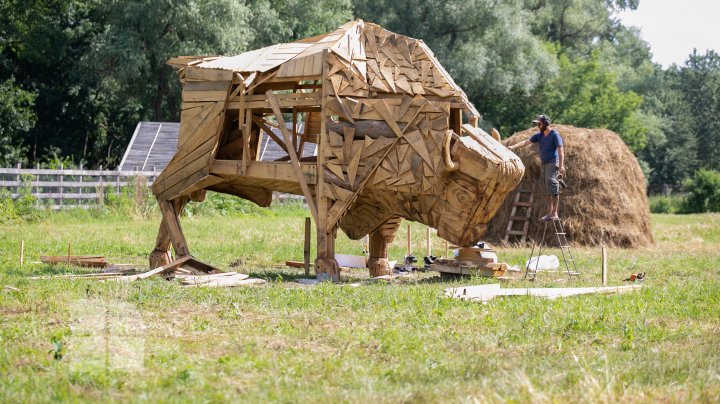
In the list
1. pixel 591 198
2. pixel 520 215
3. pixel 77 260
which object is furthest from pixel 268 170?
pixel 591 198

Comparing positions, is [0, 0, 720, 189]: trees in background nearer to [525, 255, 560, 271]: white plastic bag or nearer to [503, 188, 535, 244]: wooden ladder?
[503, 188, 535, 244]: wooden ladder

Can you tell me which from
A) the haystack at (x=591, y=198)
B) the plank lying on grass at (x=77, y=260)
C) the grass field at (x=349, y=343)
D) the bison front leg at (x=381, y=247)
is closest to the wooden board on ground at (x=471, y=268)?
the grass field at (x=349, y=343)

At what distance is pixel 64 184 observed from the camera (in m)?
28.3

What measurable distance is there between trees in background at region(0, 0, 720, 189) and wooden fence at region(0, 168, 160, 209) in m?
8.93

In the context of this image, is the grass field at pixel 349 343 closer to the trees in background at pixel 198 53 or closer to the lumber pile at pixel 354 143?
the lumber pile at pixel 354 143

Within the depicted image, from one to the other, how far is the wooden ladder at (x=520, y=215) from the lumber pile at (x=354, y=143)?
8.12 meters

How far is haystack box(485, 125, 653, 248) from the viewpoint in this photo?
76.4 feet

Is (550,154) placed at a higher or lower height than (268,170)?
higher

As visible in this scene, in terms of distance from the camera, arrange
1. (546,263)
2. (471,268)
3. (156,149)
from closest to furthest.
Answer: (471,268), (546,263), (156,149)

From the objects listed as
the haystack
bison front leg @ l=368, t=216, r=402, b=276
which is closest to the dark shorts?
bison front leg @ l=368, t=216, r=402, b=276

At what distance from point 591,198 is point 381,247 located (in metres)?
8.95

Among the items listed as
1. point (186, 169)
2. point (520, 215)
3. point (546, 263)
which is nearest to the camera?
point (186, 169)

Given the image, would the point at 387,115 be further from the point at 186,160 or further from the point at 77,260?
the point at 77,260

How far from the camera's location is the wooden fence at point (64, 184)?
1075 inches
